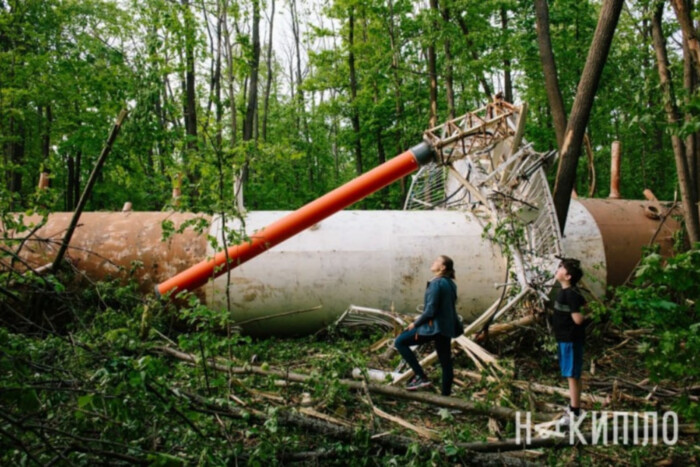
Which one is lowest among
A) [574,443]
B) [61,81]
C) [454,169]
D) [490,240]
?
[574,443]

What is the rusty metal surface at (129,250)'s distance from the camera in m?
6.86

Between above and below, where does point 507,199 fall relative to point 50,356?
above

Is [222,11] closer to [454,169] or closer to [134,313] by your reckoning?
[454,169]

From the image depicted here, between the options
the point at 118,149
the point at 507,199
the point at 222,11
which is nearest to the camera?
the point at 507,199

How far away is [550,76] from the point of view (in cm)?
750

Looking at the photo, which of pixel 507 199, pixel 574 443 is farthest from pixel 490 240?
pixel 574 443

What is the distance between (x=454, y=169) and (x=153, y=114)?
414cm

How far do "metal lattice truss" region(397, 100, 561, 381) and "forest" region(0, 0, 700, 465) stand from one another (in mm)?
344

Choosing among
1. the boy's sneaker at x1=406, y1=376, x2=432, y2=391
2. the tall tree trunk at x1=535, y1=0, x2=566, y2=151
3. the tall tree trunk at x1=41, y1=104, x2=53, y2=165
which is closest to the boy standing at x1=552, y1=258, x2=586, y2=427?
the boy's sneaker at x1=406, y1=376, x2=432, y2=391

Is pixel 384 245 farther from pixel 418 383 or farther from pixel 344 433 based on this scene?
pixel 344 433

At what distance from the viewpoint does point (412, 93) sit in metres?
16.1

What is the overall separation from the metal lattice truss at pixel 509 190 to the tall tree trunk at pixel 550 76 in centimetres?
74

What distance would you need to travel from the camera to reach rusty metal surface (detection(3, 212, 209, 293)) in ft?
22.5

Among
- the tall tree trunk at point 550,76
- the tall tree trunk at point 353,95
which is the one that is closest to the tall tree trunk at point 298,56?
the tall tree trunk at point 353,95
